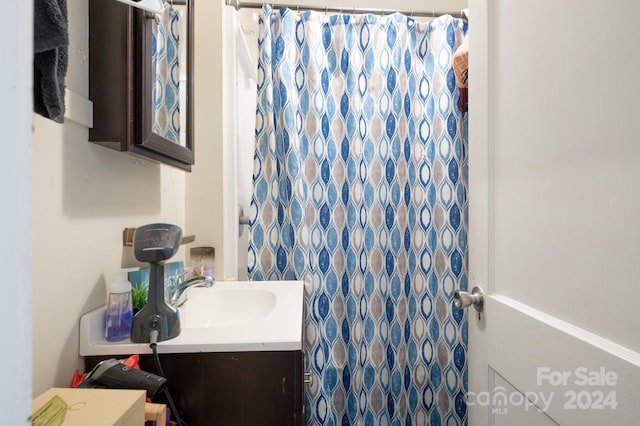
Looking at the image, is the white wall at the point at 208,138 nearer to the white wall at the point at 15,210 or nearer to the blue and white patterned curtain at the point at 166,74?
the blue and white patterned curtain at the point at 166,74

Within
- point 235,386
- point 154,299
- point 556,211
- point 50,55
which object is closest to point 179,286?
point 154,299

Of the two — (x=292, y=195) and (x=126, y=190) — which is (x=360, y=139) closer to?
(x=292, y=195)

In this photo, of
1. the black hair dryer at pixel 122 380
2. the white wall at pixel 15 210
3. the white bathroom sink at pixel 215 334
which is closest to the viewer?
the white wall at pixel 15 210

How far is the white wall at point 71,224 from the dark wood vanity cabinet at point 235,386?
0.52 feet

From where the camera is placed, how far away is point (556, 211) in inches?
22.0

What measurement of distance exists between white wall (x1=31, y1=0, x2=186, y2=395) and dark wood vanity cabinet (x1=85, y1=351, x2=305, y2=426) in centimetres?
16

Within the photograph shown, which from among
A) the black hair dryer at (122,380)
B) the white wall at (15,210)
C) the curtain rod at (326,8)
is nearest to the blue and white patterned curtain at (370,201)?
the curtain rod at (326,8)

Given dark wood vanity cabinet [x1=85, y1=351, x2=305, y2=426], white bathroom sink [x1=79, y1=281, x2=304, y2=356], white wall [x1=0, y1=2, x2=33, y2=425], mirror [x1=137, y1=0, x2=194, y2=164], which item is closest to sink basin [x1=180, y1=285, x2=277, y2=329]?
white bathroom sink [x1=79, y1=281, x2=304, y2=356]

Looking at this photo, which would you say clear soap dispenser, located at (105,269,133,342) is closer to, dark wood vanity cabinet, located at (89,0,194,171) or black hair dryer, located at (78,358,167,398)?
black hair dryer, located at (78,358,167,398)

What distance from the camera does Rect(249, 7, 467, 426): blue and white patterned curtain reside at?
135 cm

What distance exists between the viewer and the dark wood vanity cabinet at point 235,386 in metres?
0.59

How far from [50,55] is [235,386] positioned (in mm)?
616

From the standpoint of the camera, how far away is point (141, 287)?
72 centimetres

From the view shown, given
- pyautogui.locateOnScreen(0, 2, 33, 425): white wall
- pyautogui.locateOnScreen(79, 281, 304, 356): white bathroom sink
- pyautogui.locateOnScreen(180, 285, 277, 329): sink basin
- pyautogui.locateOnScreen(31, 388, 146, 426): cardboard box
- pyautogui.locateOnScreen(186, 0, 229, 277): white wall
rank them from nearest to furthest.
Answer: pyautogui.locateOnScreen(0, 2, 33, 425): white wall < pyautogui.locateOnScreen(31, 388, 146, 426): cardboard box < pyautogui.locateOnScreen(79, 281, 304, 356): white bathroom sink < pyautogui.locateOnScreen(180, 285, 277, 329): sink basin < pyautogui.locateOnScreen(186, 0, 229, 277): white wall
